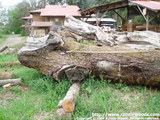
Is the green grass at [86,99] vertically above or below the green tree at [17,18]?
below

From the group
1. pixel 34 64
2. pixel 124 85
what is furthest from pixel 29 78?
pixel 124 85

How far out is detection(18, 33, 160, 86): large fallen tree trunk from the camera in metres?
3.28

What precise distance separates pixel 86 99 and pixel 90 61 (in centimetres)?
89

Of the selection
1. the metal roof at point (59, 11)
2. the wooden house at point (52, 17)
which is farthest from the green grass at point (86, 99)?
the metal roof at point (59, 11)

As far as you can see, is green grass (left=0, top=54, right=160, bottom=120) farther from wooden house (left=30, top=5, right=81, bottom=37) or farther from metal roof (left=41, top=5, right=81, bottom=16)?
metal roof (left=41, top=5, right=81, bottom=16)

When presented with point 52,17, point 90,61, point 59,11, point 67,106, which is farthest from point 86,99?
point 59,11

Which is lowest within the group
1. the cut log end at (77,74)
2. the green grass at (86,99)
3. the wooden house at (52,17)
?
the green grass at (86,99)

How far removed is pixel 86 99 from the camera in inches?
122

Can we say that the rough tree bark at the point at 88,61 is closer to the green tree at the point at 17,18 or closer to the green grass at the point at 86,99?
the green grass at the point at 86,99

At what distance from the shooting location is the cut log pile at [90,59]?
3.26 metres

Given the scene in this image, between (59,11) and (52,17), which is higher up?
(59,11)

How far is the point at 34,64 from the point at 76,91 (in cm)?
156

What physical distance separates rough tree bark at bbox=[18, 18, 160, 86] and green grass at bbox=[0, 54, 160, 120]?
20 cm

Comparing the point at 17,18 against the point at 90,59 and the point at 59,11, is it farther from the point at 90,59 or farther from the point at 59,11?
the point at 90,59
